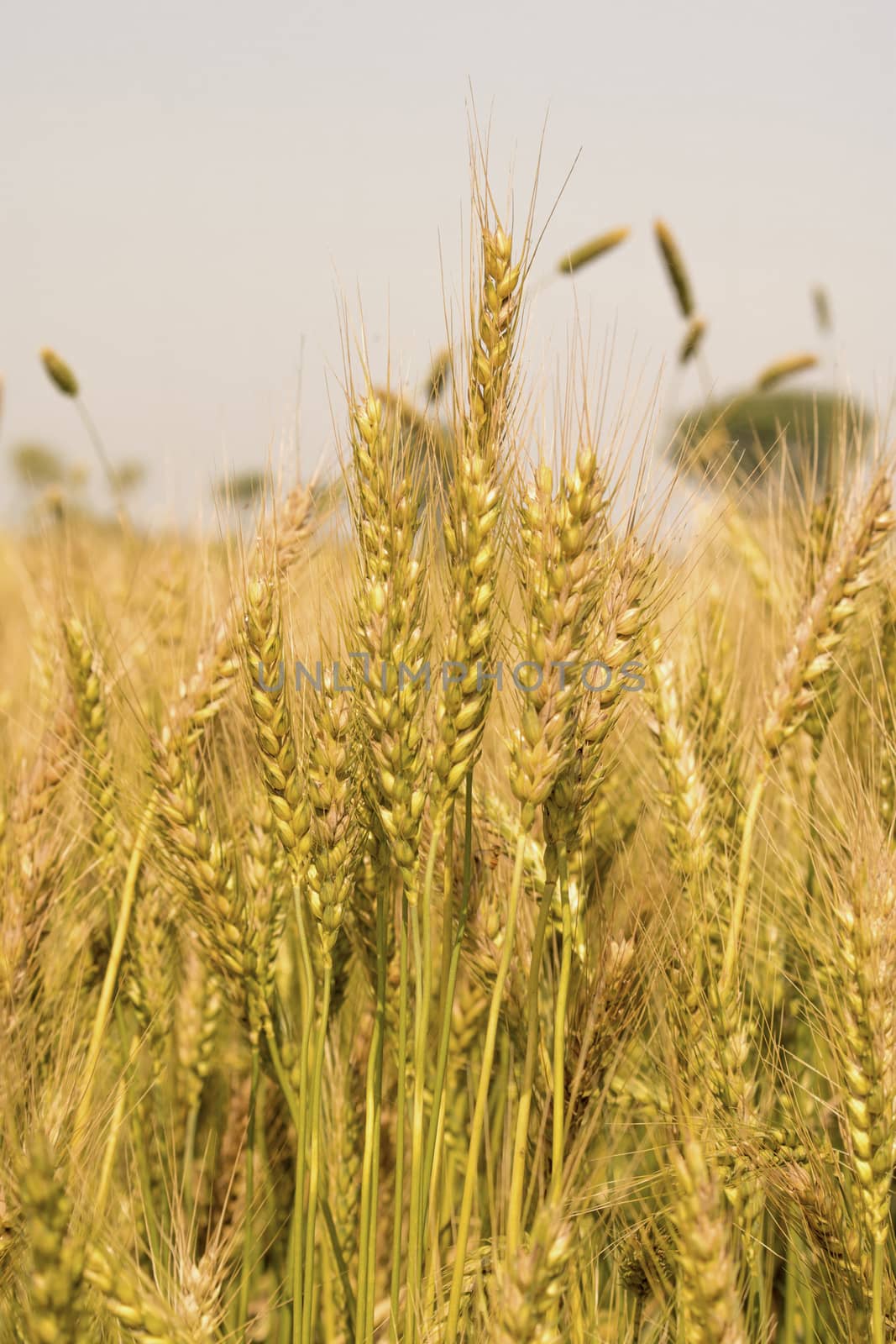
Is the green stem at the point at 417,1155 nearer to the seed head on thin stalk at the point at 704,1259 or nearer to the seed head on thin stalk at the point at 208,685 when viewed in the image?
the seed head on thin stalk at the point at 704,1259

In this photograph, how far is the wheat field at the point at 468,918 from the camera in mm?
1056

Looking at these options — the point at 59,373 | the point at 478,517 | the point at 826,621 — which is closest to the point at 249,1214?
the point at 478,517

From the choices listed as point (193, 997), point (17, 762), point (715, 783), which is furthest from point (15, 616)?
point (715, 783)

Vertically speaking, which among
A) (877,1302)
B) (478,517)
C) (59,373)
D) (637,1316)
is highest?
(59,373)

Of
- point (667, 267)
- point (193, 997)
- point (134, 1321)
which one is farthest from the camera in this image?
point (667, 267)

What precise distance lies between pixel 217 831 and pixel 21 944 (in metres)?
0.32

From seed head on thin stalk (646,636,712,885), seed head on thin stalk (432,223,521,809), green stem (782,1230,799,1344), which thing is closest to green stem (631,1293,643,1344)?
green stem (782,1230,799,1344)

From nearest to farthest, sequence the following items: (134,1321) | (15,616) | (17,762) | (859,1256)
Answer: (134,1321) < (859,1256) < (17,762) < (15,616)

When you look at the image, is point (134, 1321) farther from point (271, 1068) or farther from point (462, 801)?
point (462, 801)

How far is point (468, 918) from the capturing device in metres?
1.32

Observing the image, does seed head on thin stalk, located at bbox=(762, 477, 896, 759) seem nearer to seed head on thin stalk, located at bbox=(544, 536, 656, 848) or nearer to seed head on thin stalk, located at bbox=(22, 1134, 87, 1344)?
seed head on thin stalk, located at bbox=(544, 536, 656, 848)

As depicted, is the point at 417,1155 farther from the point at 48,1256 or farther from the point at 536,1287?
the point at 48,1256

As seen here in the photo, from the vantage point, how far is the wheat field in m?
1.06

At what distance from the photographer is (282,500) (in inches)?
62.8
